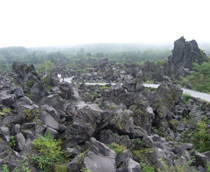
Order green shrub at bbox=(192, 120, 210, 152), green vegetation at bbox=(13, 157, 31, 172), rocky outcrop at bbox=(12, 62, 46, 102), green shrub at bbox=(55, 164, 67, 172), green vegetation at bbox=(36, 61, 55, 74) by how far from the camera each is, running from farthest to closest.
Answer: green vegetation at bbox=(36, 61, 55, 74), rocky outcrop at bbox=(12, 62, 46, 102), green shrub at bbox=(192, 120, 210, 152), green shrub at bbox=(55, 164, 67, 172), green vegetation at bbox=(13, 157, 31, 172)

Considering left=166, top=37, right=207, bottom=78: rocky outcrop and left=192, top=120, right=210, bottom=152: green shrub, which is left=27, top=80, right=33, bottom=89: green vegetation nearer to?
left=192, top=120, right=210, bottom=152: green shrub

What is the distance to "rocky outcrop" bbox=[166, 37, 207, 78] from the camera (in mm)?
52562

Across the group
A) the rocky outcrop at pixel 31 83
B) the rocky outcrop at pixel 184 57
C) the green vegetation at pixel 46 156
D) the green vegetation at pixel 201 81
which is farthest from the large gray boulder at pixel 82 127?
the rocky outcrop at pixel 184 57

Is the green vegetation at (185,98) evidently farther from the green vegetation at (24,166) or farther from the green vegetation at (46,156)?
the green vegetation at (24,166)

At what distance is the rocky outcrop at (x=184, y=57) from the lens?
52.6m

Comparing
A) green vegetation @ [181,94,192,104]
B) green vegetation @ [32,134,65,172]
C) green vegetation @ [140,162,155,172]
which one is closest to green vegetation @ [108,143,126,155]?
green vegetation @ [140,162,155,172]

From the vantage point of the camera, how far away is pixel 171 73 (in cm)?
5250

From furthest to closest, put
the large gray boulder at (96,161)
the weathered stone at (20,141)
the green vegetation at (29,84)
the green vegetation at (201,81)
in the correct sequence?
1. the green vegetation at (201,81)
2. the green vegetation at (29,84)
3. the weathered stone at (20,141)
4. the large gray boulder at (96,161)

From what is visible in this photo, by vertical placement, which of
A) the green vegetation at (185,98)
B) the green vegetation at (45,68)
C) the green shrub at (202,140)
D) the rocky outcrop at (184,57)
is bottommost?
the green vegetation at (45,68)

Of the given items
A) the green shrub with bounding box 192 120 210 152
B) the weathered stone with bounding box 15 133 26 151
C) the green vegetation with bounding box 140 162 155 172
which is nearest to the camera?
the green vegetation with bounding box 140 162 155 172

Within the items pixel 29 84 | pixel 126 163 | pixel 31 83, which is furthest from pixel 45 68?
pixel 126 163

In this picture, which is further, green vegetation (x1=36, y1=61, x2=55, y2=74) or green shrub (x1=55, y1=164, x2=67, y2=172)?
green vegetation (x1=36, y1=61, x2=55, y2=74)

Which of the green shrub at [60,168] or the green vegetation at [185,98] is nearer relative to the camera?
the green shrub at [60,168]

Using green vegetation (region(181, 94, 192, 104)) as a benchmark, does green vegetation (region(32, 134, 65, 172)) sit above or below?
above
